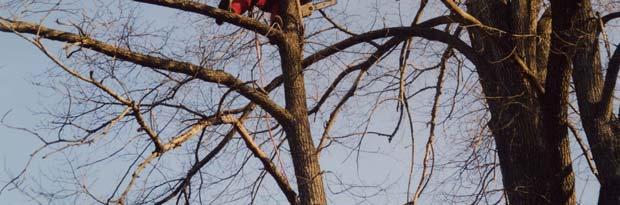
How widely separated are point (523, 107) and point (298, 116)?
1858 mm

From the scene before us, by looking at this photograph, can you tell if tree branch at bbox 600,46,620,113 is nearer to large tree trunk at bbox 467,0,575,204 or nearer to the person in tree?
large tree trunk at bbox 467,0,575,204

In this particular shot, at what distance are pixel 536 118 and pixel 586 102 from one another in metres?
0.89

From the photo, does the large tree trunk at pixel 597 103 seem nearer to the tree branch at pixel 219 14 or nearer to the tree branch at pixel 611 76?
the tree branch at pixel 611 76

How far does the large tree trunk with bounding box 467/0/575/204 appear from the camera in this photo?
6.96 m

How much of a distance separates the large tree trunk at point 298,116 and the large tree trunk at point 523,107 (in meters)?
1.54

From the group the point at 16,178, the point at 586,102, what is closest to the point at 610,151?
the point at 586,102

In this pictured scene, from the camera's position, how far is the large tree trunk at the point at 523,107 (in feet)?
22.8

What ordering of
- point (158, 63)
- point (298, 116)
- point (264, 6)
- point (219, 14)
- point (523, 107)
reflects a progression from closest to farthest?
point (158, 63) → point (219, 14) → point (298, 116) → point (523, 107) → point (264, 6)

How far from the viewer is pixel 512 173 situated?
7277 mm

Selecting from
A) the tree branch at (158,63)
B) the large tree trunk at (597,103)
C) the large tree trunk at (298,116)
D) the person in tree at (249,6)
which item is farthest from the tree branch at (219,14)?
the large tree trunk at (597,103)

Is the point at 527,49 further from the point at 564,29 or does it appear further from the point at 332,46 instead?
the point at 332,46

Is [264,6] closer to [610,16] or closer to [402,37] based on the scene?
[402,37]

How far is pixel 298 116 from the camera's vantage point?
704 cm

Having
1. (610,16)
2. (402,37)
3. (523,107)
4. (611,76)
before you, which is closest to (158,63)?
(402,37)
